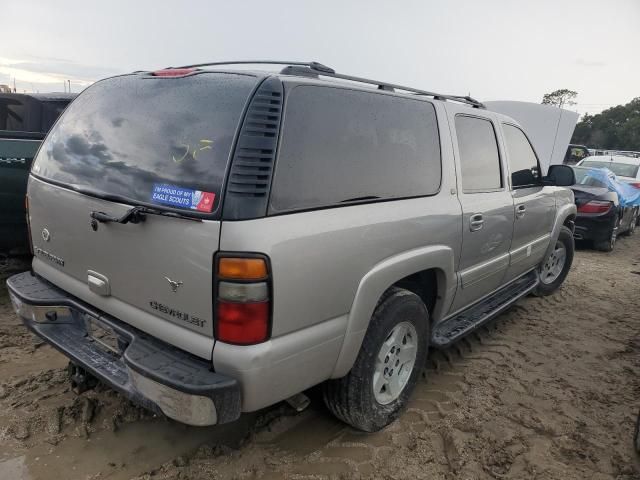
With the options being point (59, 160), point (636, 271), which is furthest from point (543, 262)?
point (59, 160)

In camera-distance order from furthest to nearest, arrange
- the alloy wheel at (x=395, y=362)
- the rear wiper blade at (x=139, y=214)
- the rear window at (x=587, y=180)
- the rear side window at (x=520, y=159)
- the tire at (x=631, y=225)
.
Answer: the tire at (x=631, y=225)
the rear window at (x=587, y=180)
the rear side window at (x=520, y=159)
the alloy wheel at (x=395, y=362)
the rear wiper blade at (x=139, y=214)

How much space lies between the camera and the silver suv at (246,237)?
6.06ft

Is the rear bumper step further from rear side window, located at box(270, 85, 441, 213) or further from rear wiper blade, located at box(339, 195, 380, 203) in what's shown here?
rear wiper blade, located at box(339, 195, 380, 203)

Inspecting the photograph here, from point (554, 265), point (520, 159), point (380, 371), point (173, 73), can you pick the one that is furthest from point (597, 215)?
point (173, 73)

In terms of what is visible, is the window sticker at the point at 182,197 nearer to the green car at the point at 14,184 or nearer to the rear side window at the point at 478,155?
the rear side window at the point at 478,155

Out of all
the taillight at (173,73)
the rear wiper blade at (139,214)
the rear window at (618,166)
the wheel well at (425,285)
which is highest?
the taillight at (173,73)

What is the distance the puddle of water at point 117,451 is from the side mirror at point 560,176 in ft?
11.3

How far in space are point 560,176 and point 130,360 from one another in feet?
13.0

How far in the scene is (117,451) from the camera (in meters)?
2.42

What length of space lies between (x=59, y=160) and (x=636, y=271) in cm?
775

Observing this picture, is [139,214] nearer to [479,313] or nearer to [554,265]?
[479,313]

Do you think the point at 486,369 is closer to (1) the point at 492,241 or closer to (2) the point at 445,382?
(2) the point at 445,382

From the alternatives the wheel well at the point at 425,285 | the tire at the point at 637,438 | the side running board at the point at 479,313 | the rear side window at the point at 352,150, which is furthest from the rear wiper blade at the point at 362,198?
the tire at the point at 637,438

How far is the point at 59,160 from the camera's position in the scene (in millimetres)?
2502
